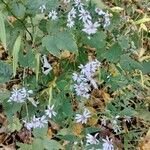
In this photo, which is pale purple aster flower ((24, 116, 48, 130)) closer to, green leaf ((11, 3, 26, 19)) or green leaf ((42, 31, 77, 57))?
green leaf ((42, 31, 77, 57))

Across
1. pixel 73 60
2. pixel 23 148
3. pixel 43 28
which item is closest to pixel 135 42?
pixel 73 60

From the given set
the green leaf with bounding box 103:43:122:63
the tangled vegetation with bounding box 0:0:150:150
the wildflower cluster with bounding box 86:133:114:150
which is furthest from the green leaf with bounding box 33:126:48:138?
the green leaf with bounding box 103:43:122:63

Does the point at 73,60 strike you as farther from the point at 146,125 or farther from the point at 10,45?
the point at 146,125

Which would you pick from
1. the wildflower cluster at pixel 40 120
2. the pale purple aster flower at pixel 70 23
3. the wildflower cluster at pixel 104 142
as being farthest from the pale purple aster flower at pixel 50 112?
the pale purple aster flower at pixel 70 23

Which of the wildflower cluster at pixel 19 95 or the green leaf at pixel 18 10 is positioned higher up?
the green leaf at pixel 18 10

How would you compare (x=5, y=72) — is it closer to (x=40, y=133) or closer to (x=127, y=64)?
(x=40, y=133)

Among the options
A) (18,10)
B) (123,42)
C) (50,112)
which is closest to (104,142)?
(50,112)

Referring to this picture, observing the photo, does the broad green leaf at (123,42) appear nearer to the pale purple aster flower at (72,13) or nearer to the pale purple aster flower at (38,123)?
the pale purple aster flower at (72,13)
